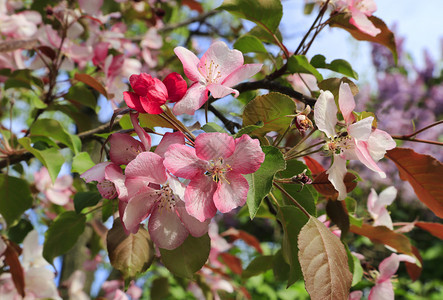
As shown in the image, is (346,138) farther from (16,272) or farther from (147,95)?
(16,272)

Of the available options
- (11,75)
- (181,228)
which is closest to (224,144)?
(181,228)

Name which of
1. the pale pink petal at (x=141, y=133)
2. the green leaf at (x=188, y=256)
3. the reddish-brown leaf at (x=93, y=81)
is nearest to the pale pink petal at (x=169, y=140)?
the pale pink petal at (x=141, y=133)

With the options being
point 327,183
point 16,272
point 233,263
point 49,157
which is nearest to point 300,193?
point 327,183

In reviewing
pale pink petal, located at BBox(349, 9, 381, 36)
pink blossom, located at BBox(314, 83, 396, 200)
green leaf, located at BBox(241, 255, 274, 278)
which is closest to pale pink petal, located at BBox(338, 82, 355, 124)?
pink blossom, located at BBox(314, 83, 396, 200)

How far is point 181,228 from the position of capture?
0.62 meters

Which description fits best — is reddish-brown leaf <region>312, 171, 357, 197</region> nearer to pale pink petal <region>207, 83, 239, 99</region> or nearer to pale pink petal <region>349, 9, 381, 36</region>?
pale pink petal <region>207, 83, 239, 99</region>

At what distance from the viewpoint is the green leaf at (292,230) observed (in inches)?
26.2

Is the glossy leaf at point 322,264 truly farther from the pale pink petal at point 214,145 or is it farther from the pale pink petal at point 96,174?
the pale pink petal at point 96,174

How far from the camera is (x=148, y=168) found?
21.7 inches

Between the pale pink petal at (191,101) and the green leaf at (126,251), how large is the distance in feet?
0.85

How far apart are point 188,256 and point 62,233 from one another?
1.42 ft

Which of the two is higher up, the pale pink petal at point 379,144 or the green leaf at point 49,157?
the pale pink petal at point 379,144

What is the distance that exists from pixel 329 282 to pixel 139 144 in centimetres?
32

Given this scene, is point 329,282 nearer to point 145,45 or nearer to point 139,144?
point 139,144
